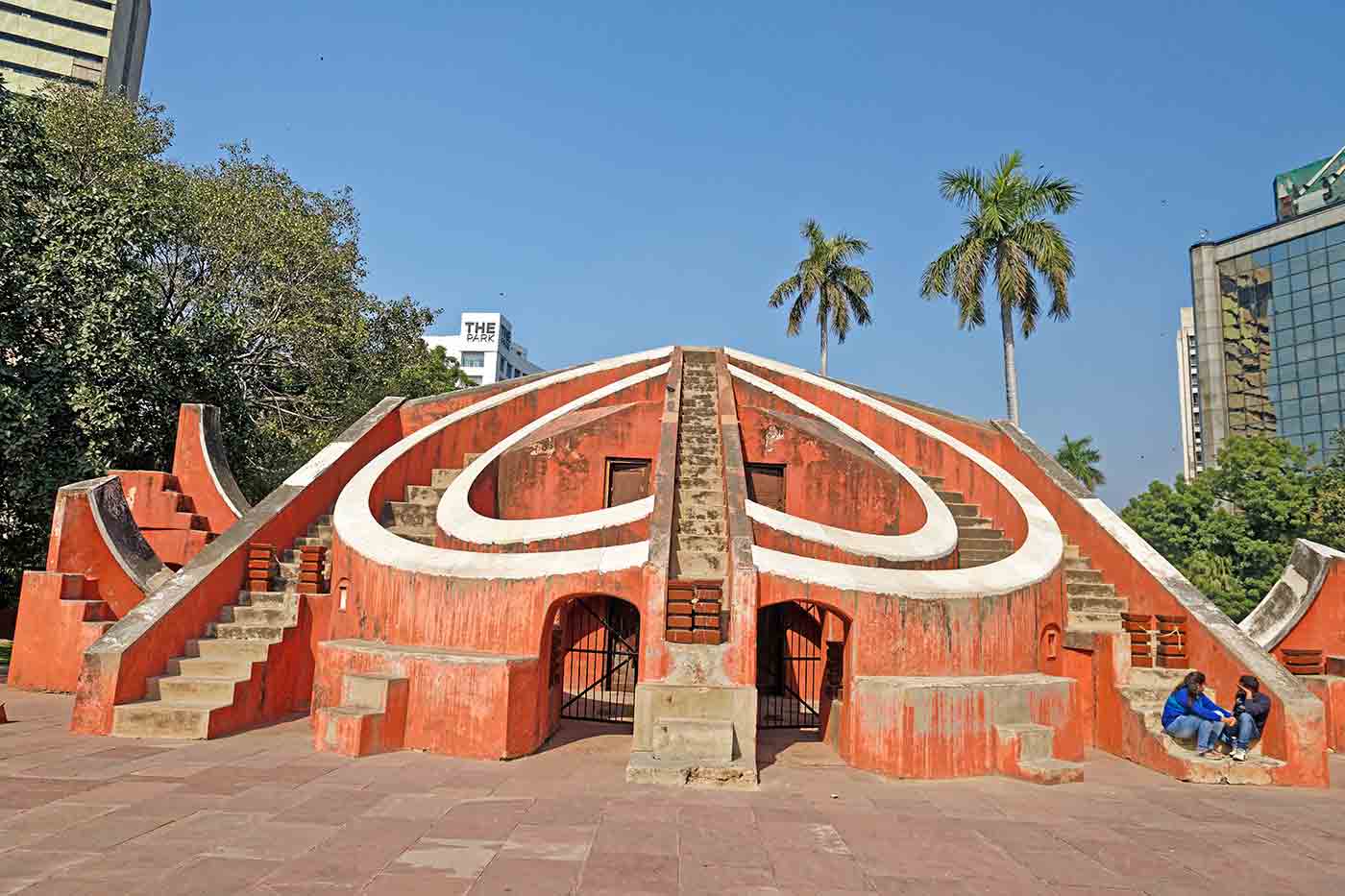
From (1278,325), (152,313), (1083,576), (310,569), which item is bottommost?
(310,569)

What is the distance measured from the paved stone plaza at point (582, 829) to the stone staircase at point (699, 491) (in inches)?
79.9

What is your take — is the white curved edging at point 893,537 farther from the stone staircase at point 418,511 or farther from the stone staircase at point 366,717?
the stone staircase at point 418,511

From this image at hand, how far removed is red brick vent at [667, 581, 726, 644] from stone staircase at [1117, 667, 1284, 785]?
3.86 metres

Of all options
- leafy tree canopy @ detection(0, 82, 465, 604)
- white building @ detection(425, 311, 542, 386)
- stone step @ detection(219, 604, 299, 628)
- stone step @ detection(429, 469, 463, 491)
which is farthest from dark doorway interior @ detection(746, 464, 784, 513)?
white building @ detection(425, 311, 542, 386)

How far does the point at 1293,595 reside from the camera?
10078mm

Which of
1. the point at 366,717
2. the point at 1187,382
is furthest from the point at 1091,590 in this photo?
the point at 1187,382

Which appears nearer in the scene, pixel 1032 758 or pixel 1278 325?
pixel 1032 758

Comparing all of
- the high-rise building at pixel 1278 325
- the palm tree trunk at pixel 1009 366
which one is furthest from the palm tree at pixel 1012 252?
the high-rise building at pixel 1278 325

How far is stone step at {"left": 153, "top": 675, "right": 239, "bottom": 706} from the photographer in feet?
24.4

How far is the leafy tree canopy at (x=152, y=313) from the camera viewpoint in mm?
11641

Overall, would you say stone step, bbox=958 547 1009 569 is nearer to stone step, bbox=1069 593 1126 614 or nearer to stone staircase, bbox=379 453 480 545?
stone step, bbox=1069 593 1126 614

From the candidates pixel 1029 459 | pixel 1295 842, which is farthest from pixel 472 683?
pixel 1029 459

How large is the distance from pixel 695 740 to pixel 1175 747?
416 cm

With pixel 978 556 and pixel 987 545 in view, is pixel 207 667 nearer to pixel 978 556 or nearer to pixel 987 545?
pixel 978 556
